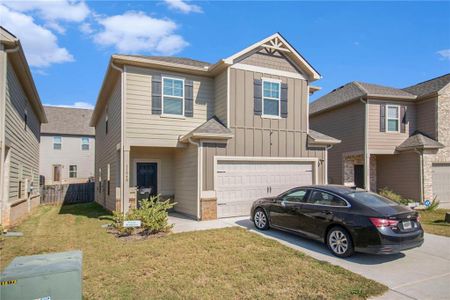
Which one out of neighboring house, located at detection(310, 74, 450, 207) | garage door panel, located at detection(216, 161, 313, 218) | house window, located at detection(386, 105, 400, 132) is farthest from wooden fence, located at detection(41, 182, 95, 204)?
house window, located at detection(386, 105, 400, 132)

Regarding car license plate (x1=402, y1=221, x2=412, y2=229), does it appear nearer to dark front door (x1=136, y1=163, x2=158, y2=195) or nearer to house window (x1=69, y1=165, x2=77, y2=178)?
dark front door (x1=136, y1=163, x2=158, y2=195)

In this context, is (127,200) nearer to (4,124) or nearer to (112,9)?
(4,124)

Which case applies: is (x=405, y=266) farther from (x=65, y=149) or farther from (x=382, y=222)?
(x=65, y=149)

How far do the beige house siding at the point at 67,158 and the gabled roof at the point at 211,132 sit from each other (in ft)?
72.5

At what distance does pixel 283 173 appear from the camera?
12.5 meters

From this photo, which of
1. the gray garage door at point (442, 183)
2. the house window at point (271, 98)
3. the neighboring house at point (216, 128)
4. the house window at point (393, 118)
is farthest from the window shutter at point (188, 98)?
the gray garage door at point (442, 183)

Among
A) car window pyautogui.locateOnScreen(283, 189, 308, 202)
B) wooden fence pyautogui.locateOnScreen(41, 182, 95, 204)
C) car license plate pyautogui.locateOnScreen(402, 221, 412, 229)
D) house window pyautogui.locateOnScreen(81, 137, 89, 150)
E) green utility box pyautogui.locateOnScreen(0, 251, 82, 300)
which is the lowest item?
wooden fence pyautogui.locateOnScreen(41, 182, 95, 204)

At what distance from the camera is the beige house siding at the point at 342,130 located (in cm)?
1656

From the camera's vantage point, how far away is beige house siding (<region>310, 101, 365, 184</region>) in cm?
1656

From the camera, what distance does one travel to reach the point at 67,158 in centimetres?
2934

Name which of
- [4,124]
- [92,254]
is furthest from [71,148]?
[92,254]

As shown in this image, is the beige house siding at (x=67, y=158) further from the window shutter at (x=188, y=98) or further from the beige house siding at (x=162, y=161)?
the window shutter at (x=188, y=98)

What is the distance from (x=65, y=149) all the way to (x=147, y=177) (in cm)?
2016

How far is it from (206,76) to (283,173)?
5.11 m
